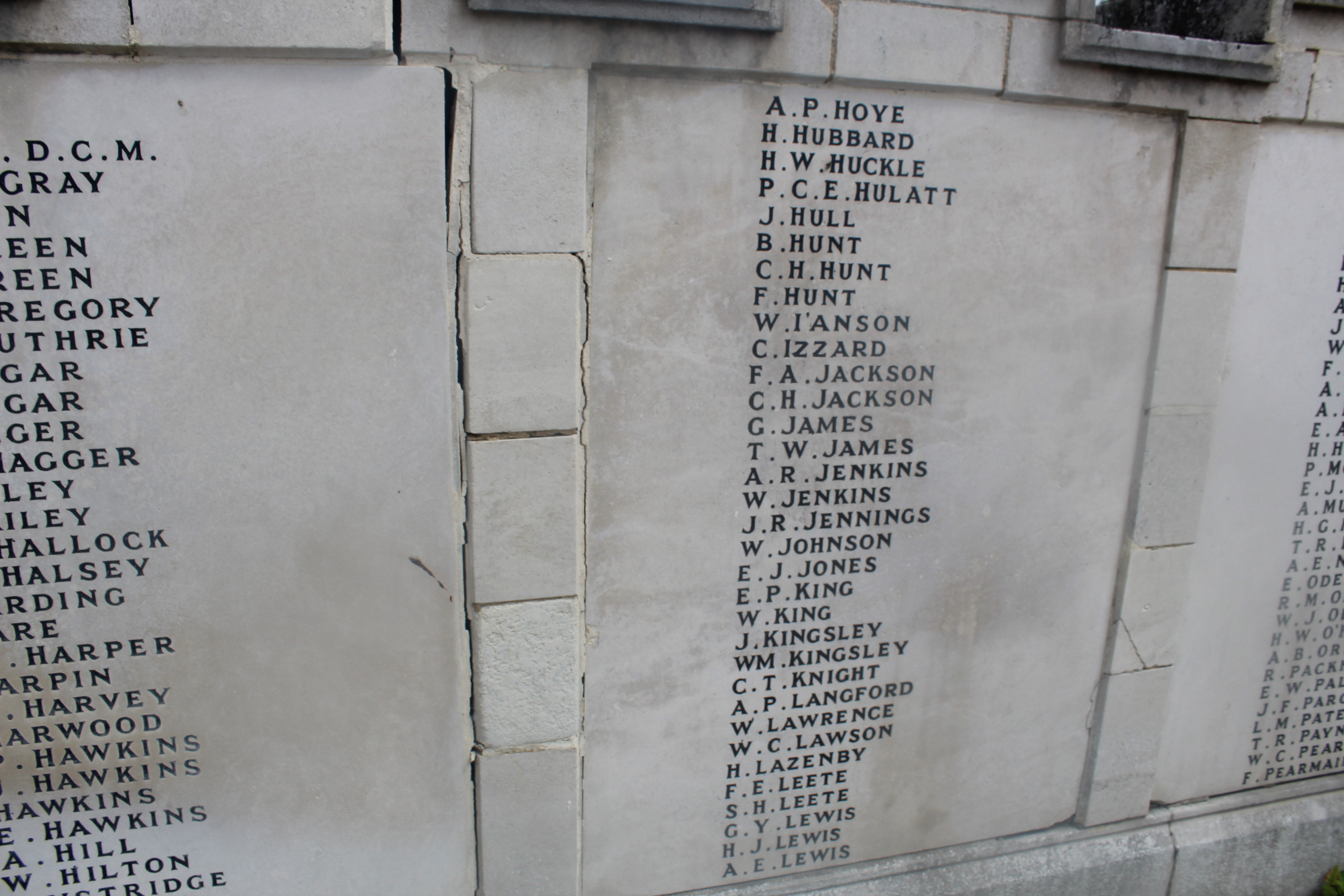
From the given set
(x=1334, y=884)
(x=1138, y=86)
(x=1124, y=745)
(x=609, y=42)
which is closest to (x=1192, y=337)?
(x=1138, y=86)

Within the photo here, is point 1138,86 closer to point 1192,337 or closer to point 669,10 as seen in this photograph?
point 1192,337

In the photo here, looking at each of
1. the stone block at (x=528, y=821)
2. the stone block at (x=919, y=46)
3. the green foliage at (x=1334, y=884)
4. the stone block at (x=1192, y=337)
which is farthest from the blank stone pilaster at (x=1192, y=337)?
the stone block at (x=528, y=821)

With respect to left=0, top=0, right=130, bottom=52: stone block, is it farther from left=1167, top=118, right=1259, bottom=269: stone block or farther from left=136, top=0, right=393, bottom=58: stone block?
left=1167, top=118, right=1259, bottom=269: stone block

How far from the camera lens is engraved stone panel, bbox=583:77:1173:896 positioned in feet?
9.21

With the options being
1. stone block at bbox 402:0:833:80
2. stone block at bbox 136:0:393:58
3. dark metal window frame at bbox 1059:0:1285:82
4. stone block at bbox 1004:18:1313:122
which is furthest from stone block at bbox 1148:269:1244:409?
stone block at bbox 136:0:393:58

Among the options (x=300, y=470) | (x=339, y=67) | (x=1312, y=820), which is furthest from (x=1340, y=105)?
(x=300, y=470)

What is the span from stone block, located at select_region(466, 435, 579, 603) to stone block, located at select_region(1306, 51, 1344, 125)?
348cm

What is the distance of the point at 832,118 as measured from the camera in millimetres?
2842

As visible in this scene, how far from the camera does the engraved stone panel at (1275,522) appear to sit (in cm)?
343

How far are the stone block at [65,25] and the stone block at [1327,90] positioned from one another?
443 cm

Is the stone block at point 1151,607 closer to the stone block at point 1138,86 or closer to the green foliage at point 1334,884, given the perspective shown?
the green foliage at point 1334,884

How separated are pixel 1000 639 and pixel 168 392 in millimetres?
3404

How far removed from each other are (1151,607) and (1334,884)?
1919 millimetres

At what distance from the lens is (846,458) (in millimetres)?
3115
